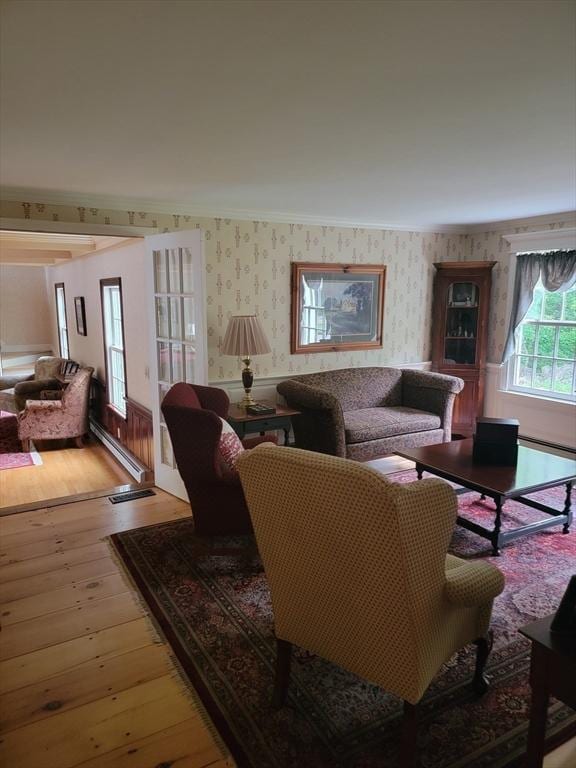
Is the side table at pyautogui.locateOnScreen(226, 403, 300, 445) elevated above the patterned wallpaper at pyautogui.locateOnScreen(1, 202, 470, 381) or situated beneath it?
situated beneath


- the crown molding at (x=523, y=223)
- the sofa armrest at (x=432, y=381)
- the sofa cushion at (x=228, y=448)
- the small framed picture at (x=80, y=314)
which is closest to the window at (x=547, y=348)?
the crown molding at (x=523, y=223)

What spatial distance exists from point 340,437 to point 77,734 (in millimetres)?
2811

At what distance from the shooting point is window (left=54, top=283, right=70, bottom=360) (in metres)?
9.17

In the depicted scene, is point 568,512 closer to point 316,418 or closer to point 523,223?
point 316,418

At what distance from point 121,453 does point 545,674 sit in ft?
17.7

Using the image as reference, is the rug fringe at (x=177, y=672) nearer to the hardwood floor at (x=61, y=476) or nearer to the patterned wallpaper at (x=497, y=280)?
the hardwood floor at (x=61, y=476)

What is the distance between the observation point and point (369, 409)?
505 cm

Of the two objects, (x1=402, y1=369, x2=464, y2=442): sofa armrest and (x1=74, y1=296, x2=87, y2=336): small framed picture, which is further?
(x1=74, y1=296, x2=87, y2=336): small framed picture

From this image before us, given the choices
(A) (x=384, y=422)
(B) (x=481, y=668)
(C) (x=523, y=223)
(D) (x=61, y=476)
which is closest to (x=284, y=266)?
(A) (x=384, y=422)

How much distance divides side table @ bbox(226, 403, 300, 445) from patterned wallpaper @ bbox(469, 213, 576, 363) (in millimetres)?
2633

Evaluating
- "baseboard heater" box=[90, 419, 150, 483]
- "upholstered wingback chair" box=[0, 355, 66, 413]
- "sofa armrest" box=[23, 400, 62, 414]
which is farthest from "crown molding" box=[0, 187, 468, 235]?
"upholstered wingback chair" box=[0, 355, 66, 413]

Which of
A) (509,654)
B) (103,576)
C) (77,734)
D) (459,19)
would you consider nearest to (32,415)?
(103,576)

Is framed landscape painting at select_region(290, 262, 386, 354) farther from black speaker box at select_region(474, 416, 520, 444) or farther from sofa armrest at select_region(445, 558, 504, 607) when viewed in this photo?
sofa armrest at select_region(445, 558, 504, 607)

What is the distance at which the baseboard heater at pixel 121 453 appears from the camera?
532 cm
